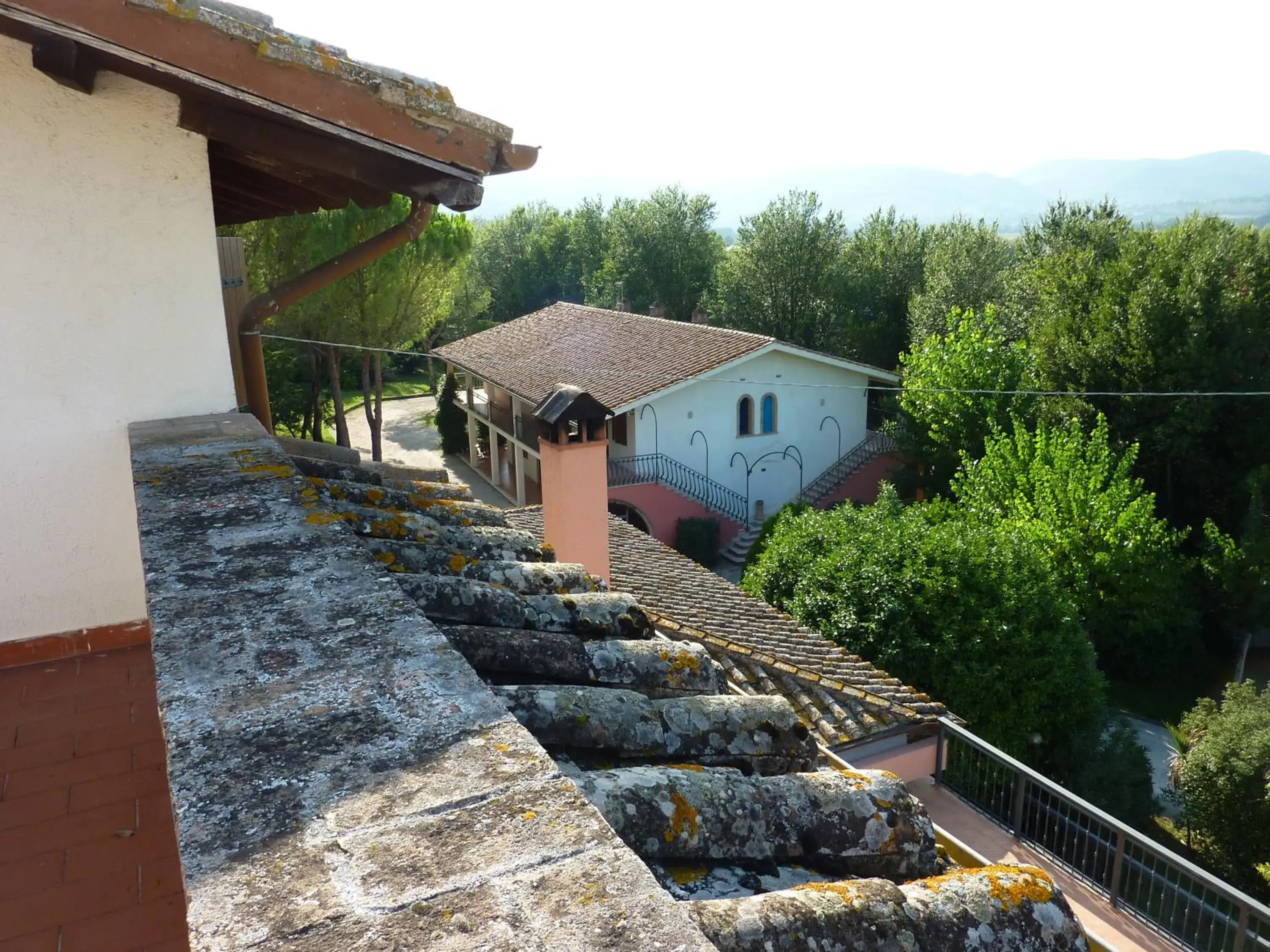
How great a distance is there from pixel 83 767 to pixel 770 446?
21.6 metres

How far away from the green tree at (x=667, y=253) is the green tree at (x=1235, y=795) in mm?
27141

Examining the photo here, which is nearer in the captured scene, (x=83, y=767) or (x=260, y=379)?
(x=83, y=767)

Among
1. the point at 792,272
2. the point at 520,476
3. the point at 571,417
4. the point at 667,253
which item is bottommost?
the point at 520,476

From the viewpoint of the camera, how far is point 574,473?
236 inches

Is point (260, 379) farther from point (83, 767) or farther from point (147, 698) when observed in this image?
point (83, 767)

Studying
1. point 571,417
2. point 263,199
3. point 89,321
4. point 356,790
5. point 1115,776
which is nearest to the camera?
point 356,790

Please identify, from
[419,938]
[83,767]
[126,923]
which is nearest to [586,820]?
[419,938]

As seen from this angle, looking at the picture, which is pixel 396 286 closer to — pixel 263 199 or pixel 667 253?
pixel 667 253

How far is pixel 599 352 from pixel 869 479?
782 cm

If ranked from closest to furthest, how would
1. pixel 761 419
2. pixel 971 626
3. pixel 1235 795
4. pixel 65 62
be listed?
1. pixel 65 62
2. pixel 1235 795
3. pixel 971 626
4. pixel 761 419

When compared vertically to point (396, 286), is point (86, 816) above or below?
below

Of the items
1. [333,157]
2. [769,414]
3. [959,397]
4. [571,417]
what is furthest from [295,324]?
[333,157]

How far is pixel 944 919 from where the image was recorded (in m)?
1.50

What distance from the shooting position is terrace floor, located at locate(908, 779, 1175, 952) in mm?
6379
